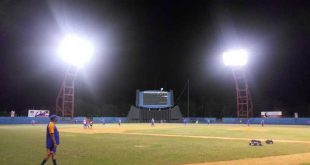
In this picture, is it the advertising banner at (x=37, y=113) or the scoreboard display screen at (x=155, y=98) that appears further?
the scoreboard display screen at (x=155, y=98)

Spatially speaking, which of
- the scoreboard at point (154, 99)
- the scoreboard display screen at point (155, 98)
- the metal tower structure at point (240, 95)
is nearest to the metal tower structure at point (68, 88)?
the scoreboard at point (154, 99)

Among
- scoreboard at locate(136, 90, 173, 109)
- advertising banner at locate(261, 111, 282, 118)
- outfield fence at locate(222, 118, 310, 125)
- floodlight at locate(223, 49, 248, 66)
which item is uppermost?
floodlight at locate(223, 49, 248, 66)

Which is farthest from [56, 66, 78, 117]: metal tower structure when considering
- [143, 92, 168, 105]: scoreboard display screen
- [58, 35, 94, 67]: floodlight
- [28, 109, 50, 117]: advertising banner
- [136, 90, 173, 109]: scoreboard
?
[143, 92, 168, 105]: scoreboard display screen

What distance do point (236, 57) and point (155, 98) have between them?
30733mm

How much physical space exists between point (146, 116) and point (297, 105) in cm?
4178

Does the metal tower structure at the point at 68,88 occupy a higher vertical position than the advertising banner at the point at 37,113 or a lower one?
higher

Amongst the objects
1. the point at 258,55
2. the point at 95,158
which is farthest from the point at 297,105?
the point at 95,158

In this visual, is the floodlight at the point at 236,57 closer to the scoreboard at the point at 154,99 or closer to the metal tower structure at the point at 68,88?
the scoreboard at the point at 154,99

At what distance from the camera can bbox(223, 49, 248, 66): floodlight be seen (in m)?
80.1

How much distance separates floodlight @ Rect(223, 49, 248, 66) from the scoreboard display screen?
26851 millimetres

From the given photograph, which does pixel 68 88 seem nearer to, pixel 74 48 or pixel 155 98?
pixel 74 48

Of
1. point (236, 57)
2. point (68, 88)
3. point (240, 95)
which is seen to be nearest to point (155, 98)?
point (240, 95)

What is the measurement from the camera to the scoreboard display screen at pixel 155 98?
10369 centimetres

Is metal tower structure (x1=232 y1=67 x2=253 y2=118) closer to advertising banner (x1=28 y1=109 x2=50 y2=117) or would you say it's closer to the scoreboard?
the scoreboard
